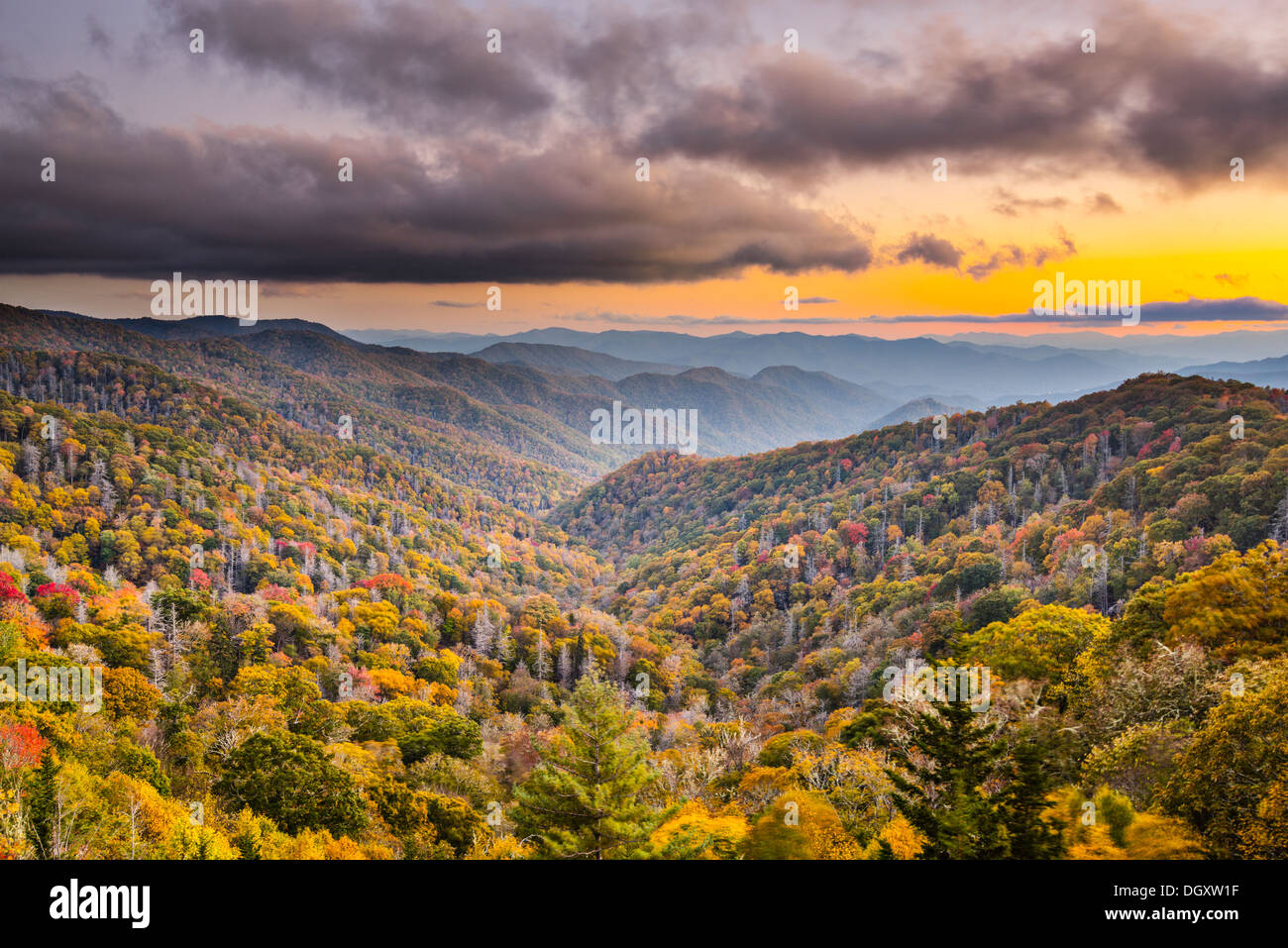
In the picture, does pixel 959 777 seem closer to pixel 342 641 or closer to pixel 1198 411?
pixel 342 641

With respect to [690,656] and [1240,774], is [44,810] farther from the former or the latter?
[690,656]

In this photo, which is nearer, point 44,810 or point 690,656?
point 44,810

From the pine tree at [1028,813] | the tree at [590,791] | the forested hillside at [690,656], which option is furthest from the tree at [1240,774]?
the tree at [590,791]

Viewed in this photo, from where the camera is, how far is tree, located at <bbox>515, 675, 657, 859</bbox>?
17.2 m

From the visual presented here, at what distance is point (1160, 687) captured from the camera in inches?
762

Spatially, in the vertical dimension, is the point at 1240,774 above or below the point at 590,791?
above

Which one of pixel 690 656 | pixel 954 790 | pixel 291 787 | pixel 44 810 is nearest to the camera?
pixel 954 790

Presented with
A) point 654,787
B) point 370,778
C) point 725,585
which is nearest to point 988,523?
point 725,585

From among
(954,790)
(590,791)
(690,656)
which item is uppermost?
(954,790)

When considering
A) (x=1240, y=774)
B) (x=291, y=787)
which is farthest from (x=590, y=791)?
(x=1240, y=774)

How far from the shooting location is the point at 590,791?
59.2 feet

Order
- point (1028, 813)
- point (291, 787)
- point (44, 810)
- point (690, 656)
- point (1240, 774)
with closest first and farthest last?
1. point (1240, 774)
2. point (1028, 813)
3. point (44, 810)
4. point (291, 787)
5. point (690, 656)

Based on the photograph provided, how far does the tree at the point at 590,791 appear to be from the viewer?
56.4 feet

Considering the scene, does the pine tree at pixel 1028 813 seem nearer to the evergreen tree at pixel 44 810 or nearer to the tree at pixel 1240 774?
the tree at pixel 1240 774
